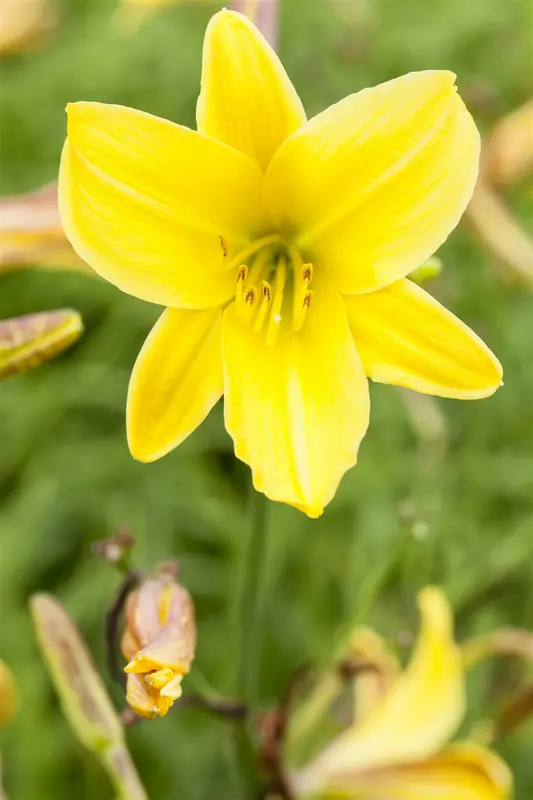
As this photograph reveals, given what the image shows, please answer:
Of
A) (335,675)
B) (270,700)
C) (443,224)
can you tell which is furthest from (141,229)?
(270,700)

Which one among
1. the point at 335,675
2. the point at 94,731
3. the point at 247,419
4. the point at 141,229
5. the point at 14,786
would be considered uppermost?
the point at 141,229

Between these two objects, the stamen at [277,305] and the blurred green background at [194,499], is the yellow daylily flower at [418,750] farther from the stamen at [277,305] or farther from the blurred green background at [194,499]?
the stamen at [277,305]

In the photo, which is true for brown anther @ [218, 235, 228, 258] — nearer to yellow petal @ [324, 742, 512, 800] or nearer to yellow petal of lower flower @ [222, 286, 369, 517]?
yellow petal of lower flower @ [222, 286, 369, 517]

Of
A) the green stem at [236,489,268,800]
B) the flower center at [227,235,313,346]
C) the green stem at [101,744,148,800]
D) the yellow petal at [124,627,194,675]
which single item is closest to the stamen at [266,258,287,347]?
the flower center at [227,235,313,346]

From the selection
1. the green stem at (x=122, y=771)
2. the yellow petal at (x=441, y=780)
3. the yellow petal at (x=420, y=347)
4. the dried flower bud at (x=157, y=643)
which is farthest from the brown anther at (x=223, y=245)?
the yellow petal at (x=441, y=780)

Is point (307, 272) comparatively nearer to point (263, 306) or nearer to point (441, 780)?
point (263, 306)

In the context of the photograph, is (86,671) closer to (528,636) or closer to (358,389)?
(358,389)

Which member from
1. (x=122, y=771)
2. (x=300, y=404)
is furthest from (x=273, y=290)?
(x=122, y=771)
